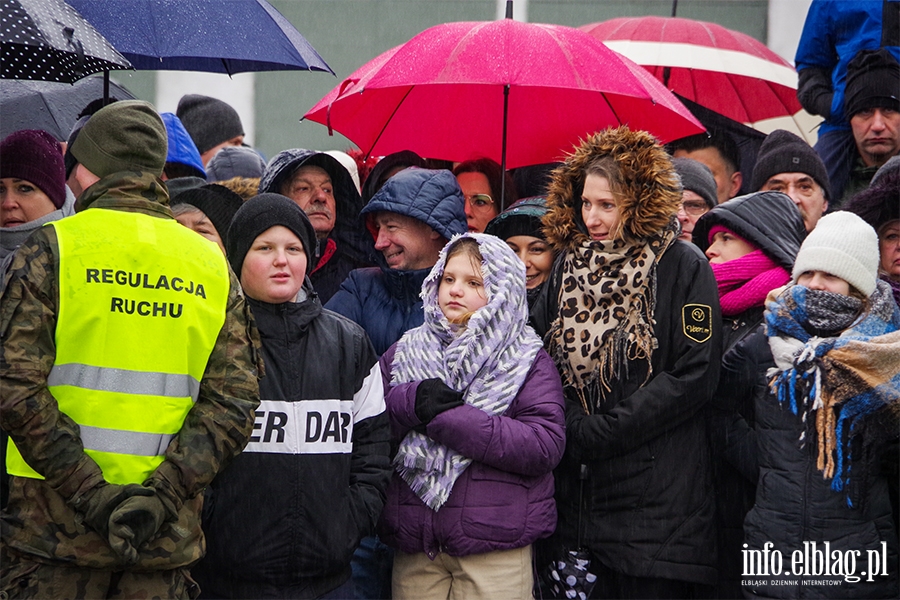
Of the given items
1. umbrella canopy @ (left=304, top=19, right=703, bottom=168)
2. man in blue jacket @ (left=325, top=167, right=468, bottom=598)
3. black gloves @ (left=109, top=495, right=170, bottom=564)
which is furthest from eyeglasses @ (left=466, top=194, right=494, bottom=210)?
black gloves @ (left=109, top=495, right=170, bottom=564)

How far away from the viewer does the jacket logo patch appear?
4.28 m

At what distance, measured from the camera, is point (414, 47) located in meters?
4.93

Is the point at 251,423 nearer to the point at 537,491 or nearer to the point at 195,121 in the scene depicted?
the point at 537,491

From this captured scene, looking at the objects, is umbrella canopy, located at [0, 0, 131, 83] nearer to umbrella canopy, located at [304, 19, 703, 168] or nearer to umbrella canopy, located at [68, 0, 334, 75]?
umbrella canopy, located at [68, 0, 334, 75]

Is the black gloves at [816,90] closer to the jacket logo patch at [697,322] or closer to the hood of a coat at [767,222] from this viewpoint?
the hood of a coat at [767,222]

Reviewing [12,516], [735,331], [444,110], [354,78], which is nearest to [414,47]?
[354,78]

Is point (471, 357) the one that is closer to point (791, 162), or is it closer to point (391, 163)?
point (391, 163)

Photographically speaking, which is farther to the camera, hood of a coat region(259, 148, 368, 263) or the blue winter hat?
the blue winter hat

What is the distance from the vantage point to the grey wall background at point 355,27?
1105 cm

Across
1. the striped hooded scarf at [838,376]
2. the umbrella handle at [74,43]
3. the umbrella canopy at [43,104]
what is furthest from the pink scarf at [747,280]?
the umbrella canopy at [43,104]

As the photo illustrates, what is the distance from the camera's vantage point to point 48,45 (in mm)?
3734

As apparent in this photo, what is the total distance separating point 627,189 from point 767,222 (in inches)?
27.1

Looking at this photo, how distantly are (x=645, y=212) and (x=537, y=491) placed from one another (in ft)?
3.79

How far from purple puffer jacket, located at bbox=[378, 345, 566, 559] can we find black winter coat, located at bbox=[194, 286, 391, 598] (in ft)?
0.57
